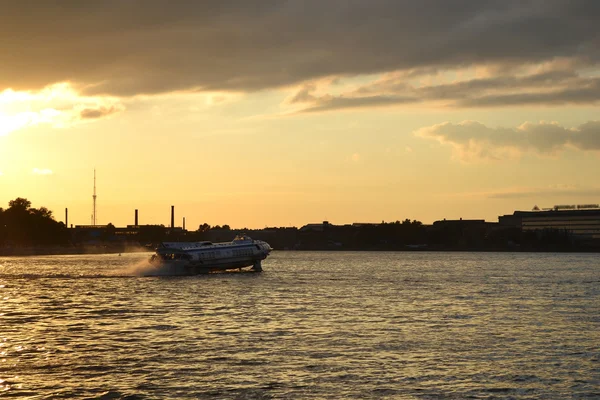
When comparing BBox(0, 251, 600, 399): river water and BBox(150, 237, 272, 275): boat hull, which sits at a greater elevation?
BBox(150, 237, 272, 275): boat hull

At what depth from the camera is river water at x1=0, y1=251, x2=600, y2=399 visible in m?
37.1

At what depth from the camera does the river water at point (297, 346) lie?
37094mm

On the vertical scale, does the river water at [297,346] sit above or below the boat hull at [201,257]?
below

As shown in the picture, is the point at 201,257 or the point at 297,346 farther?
the point at 201,257

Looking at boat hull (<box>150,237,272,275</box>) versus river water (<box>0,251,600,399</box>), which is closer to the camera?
river water (<box>0,251,600,399</box>)

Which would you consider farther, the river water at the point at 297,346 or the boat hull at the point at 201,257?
the boat hull at the point at 201,257

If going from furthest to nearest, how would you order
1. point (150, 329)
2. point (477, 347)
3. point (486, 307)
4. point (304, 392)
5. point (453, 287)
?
1. point (453, 287)
2. point (486, 307)
3. point (150, 329)
4. point (477, 347)
5. point (304, 392)

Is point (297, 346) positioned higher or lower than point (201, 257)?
lower

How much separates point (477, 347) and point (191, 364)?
17486 mm

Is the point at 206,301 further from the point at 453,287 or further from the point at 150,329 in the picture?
the point at 453,287

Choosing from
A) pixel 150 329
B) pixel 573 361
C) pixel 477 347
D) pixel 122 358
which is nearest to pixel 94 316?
pixel 150 329

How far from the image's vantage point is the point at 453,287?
110750 mm

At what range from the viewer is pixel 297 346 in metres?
49.3

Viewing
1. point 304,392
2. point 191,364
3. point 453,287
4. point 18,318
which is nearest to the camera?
point 304,392
